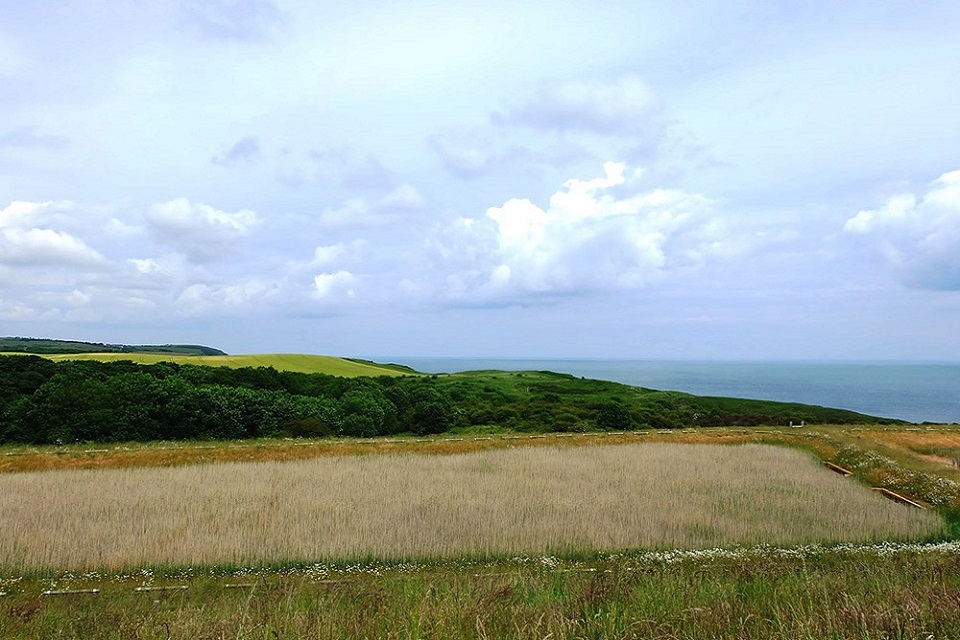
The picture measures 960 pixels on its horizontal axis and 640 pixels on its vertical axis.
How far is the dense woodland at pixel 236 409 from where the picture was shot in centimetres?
2322

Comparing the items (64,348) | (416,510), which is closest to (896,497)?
(416,510)

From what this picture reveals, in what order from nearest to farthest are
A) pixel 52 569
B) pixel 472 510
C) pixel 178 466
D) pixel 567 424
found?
pixel 52 569 → pixel 472 510 → pixel 178 466 → pixel 567 424

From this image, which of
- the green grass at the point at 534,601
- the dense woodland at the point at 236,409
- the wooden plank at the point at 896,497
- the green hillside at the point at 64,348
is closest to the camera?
the green grass at the point at 534,601

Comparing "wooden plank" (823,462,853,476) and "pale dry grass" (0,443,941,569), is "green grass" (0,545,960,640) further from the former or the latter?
"wooden plank" (823,462,853,476)

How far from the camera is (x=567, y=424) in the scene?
30.4 m

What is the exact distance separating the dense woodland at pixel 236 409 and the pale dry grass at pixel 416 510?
9079 millimetres

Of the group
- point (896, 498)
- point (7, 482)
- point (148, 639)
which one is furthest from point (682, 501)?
point (7, 482)

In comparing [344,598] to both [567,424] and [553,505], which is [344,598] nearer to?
[553,505]

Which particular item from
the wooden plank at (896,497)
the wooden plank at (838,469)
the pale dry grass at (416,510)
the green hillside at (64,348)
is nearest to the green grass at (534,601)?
the pale dry grass at (416,510)

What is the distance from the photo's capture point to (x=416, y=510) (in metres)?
11.5

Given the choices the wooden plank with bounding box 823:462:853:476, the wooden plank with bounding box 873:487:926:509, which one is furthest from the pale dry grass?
the wooden plank with bounding box 823:462:853:476

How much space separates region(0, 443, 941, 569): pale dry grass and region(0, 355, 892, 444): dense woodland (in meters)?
9.08

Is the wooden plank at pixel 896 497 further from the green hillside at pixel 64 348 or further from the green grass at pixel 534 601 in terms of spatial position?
the green hillside at pixel 64 348

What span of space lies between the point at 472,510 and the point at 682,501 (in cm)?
453
